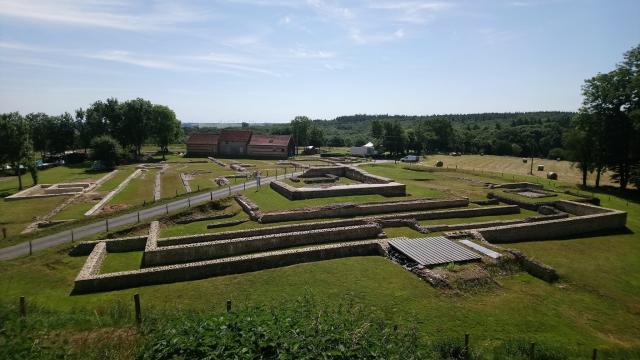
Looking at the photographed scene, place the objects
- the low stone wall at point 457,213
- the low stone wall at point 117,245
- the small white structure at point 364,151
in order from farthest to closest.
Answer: the small white structure at point 364,151
the low stone wall at point 457,213
the low stone wall at point 117,245

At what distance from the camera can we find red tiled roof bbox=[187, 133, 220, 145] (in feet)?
235

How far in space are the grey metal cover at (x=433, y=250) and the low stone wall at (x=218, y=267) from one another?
4.67 ft

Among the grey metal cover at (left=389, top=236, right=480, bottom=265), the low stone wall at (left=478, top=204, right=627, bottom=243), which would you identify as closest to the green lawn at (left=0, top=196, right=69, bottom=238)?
the grey metal cover at (left=389, top=236, right=480, bottom=265)

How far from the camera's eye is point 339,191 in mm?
33125

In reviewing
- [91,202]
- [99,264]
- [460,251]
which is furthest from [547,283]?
[91,202]

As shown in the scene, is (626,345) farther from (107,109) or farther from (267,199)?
(107,109)

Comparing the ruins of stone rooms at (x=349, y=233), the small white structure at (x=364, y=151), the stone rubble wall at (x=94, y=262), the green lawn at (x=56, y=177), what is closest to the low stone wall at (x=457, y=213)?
the ruins of stone rooms at (x=349, y=233)

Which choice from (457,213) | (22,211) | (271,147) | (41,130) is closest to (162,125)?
(41,130)

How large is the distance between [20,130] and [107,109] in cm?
2778

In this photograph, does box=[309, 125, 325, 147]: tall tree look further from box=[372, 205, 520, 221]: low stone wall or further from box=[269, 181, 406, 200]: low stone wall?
box=[372, 205, 520, 221]: low stone wall

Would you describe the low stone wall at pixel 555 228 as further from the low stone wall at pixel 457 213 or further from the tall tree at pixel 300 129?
the tall tree at pixel 300 129

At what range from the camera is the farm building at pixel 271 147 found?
69.2 meters

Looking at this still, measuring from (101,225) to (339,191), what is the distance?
59.4 feet

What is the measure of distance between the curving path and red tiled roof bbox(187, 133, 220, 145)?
39.1 m
